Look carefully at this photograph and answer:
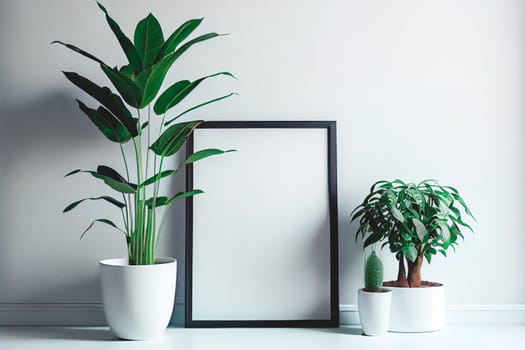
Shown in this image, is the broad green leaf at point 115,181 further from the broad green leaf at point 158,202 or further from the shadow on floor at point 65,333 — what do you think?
the shadow on floor at point 65,333

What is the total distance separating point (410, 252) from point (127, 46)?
1.10m

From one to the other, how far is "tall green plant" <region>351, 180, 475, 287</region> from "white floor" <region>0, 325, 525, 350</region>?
8.7 inches

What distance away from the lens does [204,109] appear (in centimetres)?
210

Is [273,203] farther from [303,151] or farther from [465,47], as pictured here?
[465,47]

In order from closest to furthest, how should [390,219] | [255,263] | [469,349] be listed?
[469,349], [390,219], [255,263]

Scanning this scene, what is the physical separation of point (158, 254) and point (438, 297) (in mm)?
985

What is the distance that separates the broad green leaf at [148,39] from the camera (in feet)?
5.75

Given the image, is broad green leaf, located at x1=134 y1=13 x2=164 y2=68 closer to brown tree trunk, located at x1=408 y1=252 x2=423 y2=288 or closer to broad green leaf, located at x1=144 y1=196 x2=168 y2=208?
broad green leaf, located at x1=144 y1=196 x2=168 y2=208

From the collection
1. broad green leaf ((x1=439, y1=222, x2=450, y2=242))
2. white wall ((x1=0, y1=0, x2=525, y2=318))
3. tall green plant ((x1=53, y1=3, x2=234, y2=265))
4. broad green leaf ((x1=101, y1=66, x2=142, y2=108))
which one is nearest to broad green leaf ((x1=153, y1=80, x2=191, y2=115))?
tall green plant ((x1=53, y1=3, x2=234, y2=265))

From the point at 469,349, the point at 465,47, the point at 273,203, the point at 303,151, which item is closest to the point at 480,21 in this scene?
the point at 465,47

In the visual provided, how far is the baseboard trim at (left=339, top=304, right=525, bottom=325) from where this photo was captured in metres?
2.06

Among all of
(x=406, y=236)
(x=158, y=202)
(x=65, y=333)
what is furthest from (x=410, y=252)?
(x=65, y=333)

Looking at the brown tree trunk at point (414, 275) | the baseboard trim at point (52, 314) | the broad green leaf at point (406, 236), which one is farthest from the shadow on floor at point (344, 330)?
the baseboard trim at point (52, 314)

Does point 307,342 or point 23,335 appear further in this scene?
point 23,335
